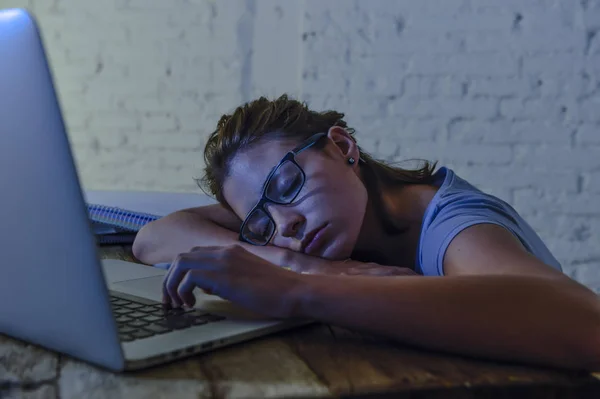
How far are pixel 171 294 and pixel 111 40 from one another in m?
2.18

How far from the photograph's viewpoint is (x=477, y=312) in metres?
0.51

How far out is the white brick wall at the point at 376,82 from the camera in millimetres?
2125

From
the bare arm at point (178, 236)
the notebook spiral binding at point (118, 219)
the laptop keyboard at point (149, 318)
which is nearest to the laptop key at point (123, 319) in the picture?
the laptop keyboard at point (149, 318)

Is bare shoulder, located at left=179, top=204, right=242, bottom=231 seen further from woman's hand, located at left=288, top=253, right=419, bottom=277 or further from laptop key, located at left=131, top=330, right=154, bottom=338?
laptop key, located at left=131, top=330, right=154, bottom=338

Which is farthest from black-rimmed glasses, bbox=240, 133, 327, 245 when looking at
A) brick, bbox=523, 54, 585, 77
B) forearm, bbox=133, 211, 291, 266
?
brick, bbox=523, 54, 585, 77

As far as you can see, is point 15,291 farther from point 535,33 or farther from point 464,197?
point 535,33

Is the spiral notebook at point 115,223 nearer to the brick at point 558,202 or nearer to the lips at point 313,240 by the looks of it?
the lips at point 313,240

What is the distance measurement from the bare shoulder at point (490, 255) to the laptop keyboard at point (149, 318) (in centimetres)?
27

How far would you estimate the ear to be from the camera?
1.08 metres

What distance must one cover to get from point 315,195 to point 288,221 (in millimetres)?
58

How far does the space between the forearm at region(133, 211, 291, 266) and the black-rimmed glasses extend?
0.37ft

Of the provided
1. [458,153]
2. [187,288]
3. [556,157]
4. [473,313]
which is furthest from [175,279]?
[556,157]

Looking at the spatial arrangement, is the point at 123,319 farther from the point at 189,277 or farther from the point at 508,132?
the point at 508,132

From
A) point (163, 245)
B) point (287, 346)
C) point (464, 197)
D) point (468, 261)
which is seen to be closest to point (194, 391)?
point (287, 346)
